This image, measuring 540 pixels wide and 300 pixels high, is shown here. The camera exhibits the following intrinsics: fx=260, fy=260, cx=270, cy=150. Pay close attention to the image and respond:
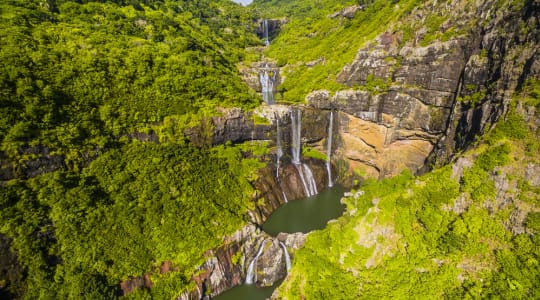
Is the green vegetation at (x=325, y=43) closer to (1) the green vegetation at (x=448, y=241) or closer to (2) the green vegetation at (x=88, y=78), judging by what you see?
(2) the green vegetation at (x=88, y=78)

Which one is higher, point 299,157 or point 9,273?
point 299,157

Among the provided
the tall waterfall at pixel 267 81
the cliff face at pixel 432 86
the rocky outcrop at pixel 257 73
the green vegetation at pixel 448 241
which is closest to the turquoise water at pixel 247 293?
the green vegetation at pixel 448 241

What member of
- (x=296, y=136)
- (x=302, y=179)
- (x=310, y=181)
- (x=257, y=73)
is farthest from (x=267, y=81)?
(x=310, y=181)

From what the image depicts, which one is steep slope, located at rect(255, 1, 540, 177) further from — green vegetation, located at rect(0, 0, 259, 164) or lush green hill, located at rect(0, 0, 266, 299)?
lush green hill, located at rect(0, 0, 266, 299)

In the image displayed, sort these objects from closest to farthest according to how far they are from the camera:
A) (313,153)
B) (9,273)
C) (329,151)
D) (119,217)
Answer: (9,273)
(119,217)
(313,153)
(329,151)

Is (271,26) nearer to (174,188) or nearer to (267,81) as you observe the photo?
(267,81)

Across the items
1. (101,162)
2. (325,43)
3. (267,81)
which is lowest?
(101,162)

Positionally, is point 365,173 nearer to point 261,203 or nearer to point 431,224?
point 261,203
